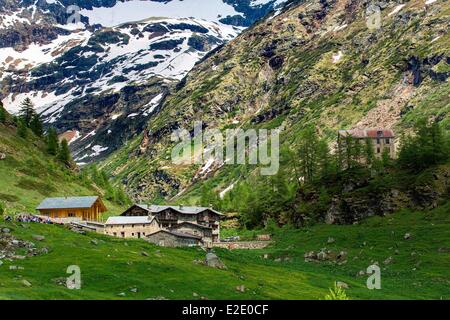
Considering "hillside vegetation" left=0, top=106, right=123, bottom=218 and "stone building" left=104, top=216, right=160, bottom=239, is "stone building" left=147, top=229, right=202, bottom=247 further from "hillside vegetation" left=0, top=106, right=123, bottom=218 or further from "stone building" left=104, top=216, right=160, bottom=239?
"hillside vegetation" left=0, top=106, right=123, bottom=218

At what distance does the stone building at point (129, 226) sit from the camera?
132625mm

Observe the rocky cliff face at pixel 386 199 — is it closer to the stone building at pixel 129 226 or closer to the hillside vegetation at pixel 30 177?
the stone building at pixel 129 226

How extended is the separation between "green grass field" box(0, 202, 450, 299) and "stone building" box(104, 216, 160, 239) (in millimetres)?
24052

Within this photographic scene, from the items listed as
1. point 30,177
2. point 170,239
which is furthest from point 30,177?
point 170,239

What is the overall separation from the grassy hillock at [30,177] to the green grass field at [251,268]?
2123 inches

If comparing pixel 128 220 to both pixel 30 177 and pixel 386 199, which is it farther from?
pixel 386 199

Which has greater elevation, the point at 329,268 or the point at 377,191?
the point at 377,191

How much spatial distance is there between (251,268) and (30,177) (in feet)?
312

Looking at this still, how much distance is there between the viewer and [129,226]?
135 meters

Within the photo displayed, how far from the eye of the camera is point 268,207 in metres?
168
